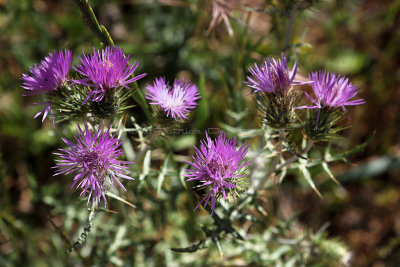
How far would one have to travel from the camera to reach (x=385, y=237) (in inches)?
123

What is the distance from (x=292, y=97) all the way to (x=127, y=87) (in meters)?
0.75

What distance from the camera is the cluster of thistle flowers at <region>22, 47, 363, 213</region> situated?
1.41 meters

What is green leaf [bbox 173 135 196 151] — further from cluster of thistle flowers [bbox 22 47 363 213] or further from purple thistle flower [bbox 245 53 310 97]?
purple thistle flower [bbox 245 53 310 97]

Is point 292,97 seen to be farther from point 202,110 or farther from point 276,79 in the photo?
point 202,110

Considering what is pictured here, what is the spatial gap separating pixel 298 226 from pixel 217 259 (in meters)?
1.12

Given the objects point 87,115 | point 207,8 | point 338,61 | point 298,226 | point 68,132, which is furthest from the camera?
point 338,61

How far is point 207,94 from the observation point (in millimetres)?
3238

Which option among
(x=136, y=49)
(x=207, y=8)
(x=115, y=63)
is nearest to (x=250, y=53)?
(x=207, y=8)

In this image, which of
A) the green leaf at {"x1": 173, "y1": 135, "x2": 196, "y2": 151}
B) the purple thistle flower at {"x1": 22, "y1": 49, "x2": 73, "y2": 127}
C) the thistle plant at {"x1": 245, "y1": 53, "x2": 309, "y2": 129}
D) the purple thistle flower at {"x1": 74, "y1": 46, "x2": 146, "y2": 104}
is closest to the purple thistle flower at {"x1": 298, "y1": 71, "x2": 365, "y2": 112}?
the thistle plant at {"x1": 245, "y1": 53, "x2": 309, "y2": 129}

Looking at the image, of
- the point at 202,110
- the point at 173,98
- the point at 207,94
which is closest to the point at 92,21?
the point at 173,98

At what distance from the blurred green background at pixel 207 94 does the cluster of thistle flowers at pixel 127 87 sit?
859 mm

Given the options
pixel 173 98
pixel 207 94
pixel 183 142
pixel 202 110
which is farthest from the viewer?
pixel 207 94

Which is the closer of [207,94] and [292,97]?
[292,97]

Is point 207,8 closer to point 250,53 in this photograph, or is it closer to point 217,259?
point 250,53
